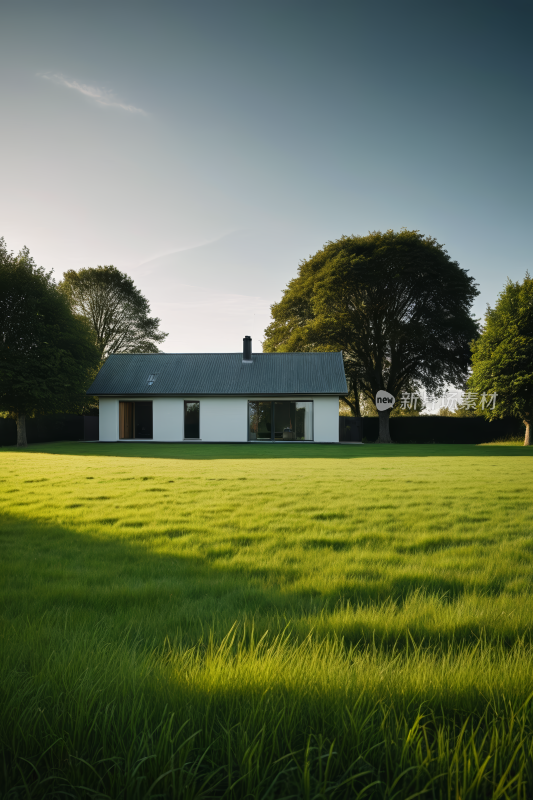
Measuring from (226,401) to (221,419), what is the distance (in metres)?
1.19

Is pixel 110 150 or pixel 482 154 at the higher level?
pixel 482 154

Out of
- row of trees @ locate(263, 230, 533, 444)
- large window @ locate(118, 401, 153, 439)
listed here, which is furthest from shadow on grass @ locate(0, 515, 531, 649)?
row of trees @ locate(263, 230, 533, 444)

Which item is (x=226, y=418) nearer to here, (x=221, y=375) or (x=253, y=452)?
(x=221, y=375)

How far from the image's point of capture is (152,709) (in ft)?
3.94

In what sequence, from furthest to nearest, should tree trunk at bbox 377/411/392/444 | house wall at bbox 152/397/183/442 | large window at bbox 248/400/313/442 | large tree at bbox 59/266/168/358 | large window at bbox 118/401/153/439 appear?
large tree at bbox 59/266/168/358
tree trunk at bbox 377/411/392/444
large window at bbox 118/401/153/439
house wall at bbox 152/397/183/442
large window at bbox 248/400/313/442

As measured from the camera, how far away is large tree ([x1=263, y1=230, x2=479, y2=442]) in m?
28.6

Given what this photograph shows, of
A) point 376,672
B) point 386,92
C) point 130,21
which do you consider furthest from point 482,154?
point 376,672

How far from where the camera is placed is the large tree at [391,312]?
2859 cm

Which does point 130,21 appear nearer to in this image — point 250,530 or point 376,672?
point 250,530

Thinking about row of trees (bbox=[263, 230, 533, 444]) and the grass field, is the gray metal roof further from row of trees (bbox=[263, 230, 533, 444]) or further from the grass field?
the grass field

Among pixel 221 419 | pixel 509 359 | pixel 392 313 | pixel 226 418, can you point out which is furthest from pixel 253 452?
pixel 392 313

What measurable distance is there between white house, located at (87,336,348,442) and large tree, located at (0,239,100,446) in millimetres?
3816

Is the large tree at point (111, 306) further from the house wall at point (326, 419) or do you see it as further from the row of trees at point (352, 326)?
the house wall at point (326, 419)

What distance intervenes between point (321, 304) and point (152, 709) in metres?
29.6
